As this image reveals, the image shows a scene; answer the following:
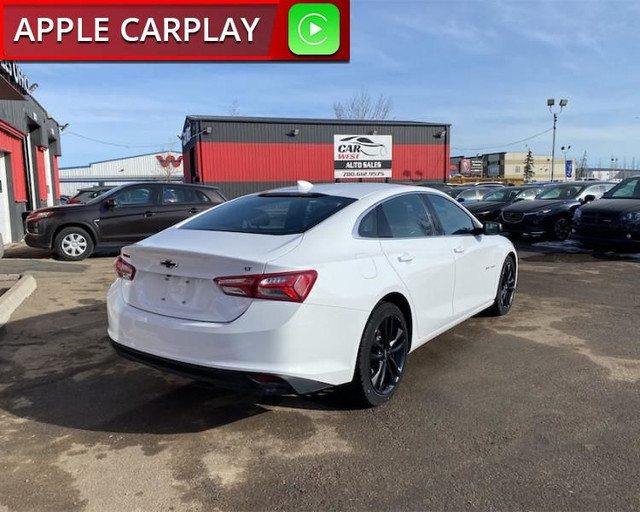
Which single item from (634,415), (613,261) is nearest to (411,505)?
(634,415)

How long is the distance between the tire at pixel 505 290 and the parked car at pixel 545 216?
7599mm

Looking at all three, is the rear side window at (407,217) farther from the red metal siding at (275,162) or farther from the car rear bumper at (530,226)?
the red metal siding at (275,162)

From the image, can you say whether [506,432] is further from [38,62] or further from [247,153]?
[247,153]

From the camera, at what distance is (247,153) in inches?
1219

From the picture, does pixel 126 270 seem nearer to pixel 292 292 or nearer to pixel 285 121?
pixel 292 292

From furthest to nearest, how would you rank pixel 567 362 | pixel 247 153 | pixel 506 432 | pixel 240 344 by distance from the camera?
pixel 247 153 → pixel 567 362 → pixel 506 432 → pixel 240 344

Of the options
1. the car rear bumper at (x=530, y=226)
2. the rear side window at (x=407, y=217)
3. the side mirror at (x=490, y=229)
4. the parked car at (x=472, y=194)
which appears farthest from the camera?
the parked car at (x=472, y=194)

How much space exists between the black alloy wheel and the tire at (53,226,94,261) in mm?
10865

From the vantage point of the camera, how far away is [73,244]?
419 inches

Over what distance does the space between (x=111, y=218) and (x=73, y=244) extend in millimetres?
892

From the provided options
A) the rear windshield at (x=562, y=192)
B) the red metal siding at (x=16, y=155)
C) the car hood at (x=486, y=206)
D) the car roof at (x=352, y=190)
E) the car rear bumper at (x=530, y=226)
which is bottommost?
the car rear bumper at (x=530, y=226)

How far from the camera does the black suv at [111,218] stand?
415 inches

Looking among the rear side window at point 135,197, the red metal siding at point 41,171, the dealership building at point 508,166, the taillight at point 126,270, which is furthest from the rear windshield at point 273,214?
the dealership building at point 508,166

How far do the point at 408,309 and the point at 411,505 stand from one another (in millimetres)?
1619
